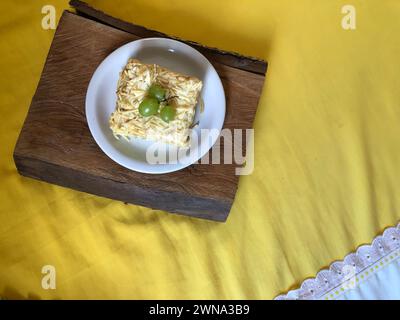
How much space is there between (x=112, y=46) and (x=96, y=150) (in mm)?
272

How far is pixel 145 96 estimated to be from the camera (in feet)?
3.86

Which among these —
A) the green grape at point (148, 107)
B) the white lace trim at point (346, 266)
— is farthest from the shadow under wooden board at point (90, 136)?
the white lace trim at point (346, 266)

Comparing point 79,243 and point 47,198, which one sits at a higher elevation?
point 47,198

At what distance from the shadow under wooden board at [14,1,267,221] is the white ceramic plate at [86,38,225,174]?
0.13 feet

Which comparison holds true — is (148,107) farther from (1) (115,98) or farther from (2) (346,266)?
(2) (346,266)

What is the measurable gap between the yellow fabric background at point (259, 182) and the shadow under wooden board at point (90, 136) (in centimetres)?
9

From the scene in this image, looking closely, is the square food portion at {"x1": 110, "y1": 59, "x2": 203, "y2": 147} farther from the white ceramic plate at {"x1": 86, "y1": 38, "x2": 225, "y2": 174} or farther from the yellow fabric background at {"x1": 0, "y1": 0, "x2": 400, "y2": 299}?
the yellow fabric background at {"x1": 0, "y1": 0, "x2": 400, "y2": 299}

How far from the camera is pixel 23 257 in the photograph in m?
1.28

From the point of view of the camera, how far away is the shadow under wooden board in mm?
1225

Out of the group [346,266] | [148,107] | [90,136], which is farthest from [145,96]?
[346,266]

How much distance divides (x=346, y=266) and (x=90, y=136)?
741mm

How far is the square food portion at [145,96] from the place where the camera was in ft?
3.86
